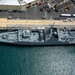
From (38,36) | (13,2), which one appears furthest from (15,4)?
(38,36)

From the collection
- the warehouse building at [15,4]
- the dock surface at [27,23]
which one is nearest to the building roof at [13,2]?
the warehouse building at [15,4]

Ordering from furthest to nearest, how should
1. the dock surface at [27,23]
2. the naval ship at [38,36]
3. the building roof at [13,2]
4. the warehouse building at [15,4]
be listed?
the building roof at [13,2] → the warehouse building at [15,4] → the dock surface at [27,23] → the naval ship at [38,36]

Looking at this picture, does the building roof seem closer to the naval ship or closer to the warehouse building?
the warehouse building

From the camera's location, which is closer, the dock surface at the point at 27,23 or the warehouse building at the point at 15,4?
the dock surface at the point at 27,23

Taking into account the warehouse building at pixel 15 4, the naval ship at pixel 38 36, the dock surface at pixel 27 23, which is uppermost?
the warehouse building at pixel 15 4

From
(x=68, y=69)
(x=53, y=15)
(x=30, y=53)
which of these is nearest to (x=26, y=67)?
(x=30, y=53)

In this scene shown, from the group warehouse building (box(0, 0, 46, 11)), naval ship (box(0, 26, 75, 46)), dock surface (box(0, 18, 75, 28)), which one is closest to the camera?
naval ship (box(0, 26, 75, 46))

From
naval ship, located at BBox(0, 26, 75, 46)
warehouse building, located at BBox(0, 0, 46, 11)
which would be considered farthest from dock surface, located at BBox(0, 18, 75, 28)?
warehouse building, located at BBox(0, 0, 46, 11)

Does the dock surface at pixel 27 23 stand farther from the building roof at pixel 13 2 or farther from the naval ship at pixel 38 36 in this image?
the building roof at pixel 13 2

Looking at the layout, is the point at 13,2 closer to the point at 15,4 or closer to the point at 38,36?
the point at 15,4
